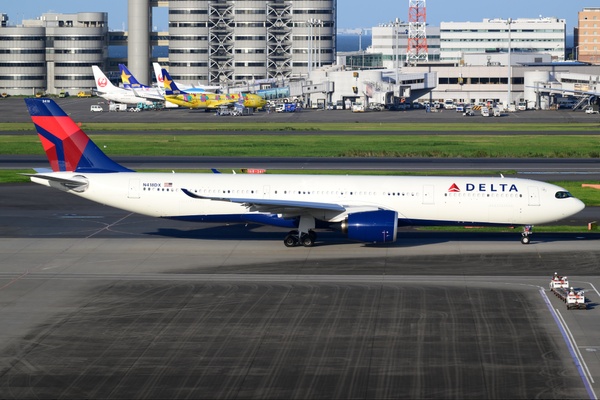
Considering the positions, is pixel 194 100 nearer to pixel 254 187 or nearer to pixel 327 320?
pixel 254 187

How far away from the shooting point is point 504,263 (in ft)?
149

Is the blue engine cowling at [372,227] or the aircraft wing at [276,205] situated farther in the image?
the aircraft wing at [276,205]

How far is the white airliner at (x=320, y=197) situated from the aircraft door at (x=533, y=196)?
0.05m

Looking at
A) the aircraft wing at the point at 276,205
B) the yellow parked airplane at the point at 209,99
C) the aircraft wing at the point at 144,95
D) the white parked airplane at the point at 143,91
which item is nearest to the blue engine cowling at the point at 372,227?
the aircraft wing at the point at 276,205

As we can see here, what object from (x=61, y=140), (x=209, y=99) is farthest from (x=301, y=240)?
(x=209, y=99)

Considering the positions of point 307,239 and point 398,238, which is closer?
point 307,239

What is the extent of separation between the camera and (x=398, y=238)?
52500 millimetres

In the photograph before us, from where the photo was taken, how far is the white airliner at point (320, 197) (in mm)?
49281

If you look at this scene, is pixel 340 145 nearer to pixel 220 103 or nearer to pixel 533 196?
pixel 533 196

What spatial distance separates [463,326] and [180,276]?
14256mm

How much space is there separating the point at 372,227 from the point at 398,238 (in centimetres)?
594

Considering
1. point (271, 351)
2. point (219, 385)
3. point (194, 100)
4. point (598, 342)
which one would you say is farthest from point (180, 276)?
point (194, 100)

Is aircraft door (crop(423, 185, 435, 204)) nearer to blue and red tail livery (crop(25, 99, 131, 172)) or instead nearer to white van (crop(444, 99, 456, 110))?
blue and red tail livery (crop(25, 99, 131, 172))

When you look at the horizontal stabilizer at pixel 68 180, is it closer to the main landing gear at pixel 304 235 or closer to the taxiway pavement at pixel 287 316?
the taxiway pavement at pixel 287 316
